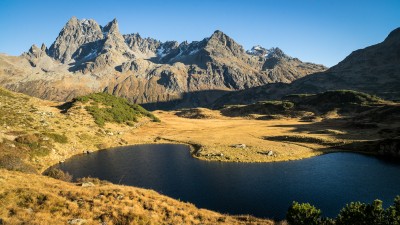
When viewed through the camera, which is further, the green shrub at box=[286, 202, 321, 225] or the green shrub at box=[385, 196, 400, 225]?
the green shrub at box=[286, 202, 321, 225]

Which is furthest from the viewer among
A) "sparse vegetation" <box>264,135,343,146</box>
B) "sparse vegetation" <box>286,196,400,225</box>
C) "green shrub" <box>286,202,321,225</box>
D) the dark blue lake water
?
"sparse vegetation" <box>264,135,343,146</box>

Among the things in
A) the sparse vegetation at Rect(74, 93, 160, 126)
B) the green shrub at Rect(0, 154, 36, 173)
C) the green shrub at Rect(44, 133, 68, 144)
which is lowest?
the green shrub at Rect(0, 154, 36, 173)

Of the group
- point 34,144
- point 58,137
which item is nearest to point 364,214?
point 34,144

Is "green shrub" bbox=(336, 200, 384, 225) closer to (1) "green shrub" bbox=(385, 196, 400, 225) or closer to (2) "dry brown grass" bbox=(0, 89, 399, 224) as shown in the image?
(1) "green shrub" bbox=(385, 196, 400, 225)

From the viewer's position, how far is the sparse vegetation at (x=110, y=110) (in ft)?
382

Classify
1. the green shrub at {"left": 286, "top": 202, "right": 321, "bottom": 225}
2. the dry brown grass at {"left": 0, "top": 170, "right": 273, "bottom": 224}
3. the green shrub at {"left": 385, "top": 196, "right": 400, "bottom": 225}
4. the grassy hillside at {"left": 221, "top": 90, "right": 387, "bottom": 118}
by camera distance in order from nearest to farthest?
the green shrub at {"left": 385, "top": 196, "right": 400, "bottom": 225}
the dry brown grass at {"left": 0, "top": 170, "right": 273, "bottom": 224}
the green shrub at {"left": 286, "top": 202, "right": 321, "bottom": 225}
the grassy hillside at {"left": 221, "top": 90, "right": 387, "bottom": 118}

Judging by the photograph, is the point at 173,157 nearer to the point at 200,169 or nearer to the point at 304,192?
the point at 200,169

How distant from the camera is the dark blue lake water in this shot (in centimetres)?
4316

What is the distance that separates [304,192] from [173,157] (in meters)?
38.4

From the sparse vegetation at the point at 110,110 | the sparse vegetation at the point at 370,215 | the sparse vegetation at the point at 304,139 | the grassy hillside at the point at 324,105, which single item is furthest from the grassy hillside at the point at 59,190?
the grassy hillside at the point at 324,105

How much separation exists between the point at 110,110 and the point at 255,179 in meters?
88.4

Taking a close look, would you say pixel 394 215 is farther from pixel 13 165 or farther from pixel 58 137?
pixel 58 137

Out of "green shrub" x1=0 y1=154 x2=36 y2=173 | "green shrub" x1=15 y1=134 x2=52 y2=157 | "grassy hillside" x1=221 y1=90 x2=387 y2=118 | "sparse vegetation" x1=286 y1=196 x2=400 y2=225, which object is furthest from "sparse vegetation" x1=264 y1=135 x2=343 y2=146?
"grassy hillside" x1=221 y1=90 x2=387 y2=118

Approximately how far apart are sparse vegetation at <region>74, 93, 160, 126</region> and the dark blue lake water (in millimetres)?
39515
